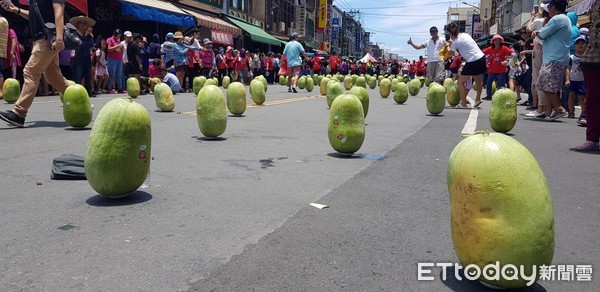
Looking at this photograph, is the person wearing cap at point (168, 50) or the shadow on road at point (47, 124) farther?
the person wearing cap at point (168, 50)

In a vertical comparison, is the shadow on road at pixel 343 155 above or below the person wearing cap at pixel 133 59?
below

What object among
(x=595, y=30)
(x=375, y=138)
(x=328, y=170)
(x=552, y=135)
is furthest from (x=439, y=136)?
(x=328, y=170)

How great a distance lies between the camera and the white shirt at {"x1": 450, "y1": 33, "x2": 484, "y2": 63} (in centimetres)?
1277

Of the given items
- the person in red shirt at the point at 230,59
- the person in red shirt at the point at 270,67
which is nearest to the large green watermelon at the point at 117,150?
the person in red shirt at the point at 230,59

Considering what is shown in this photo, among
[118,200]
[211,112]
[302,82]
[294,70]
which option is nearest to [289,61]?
[294,70]

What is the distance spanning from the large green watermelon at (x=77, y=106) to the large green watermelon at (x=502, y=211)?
6.36 m

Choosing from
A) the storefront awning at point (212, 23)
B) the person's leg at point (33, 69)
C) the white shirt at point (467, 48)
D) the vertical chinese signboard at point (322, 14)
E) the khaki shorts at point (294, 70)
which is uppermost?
the vertical chinese signboard at point (322, 14)

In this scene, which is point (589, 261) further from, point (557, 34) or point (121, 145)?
point (557, 34)

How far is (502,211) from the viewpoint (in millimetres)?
2291

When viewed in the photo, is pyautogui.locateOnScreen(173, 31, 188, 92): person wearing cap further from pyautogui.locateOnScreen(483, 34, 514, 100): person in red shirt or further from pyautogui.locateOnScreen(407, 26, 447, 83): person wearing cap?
pyautogui.locateOnScreen(483, 34, 514, 100): person in red shirt

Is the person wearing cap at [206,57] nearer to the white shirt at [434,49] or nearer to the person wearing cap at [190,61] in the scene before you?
the person wearing cap at [190,61]

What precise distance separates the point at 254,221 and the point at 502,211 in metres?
1.69

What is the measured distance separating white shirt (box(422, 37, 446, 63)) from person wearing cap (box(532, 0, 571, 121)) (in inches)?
248

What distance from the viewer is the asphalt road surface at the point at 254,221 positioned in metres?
2.53
